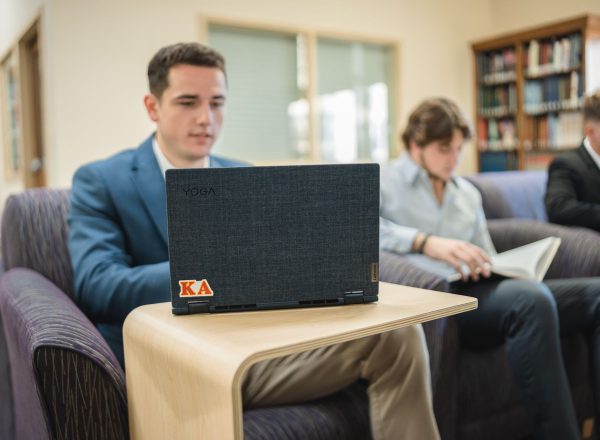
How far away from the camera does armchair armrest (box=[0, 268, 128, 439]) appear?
973 millimetres

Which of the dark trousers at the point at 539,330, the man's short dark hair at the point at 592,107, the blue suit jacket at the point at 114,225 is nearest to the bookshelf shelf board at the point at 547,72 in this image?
the man's short dark hair at the point at 592,107

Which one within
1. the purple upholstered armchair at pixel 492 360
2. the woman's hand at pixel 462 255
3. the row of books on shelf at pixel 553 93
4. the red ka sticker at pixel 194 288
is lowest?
the purple upholstered armchair at pixel 492 360

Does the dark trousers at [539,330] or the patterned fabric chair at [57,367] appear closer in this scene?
the patterned fabric chair at [57,367]

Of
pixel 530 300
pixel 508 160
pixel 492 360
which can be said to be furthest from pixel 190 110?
pixel 508 160

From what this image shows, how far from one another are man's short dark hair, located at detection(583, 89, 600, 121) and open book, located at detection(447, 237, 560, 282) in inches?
34.3

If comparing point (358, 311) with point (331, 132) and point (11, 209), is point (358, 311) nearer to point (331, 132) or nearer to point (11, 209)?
point (11, 209)

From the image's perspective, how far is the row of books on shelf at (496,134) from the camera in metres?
5.61

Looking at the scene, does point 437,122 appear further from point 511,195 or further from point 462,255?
point 511,195

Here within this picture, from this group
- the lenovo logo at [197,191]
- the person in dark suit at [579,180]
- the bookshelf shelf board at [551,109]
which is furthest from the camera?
the bookshelf shelf board at [551,109]

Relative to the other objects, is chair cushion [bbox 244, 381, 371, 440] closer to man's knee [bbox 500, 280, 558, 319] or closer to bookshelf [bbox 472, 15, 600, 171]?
man's knee [bbox 500, 280, 558, 319]

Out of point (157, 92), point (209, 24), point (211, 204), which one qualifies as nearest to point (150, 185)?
point (157, 92)

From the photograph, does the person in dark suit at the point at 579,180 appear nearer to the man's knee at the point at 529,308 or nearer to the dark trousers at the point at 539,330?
the dark trousers at the point at 539,330

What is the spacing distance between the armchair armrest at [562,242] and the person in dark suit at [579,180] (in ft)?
0.49

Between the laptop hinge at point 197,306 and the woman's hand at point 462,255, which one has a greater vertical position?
the laptop hinge at point 197,306
